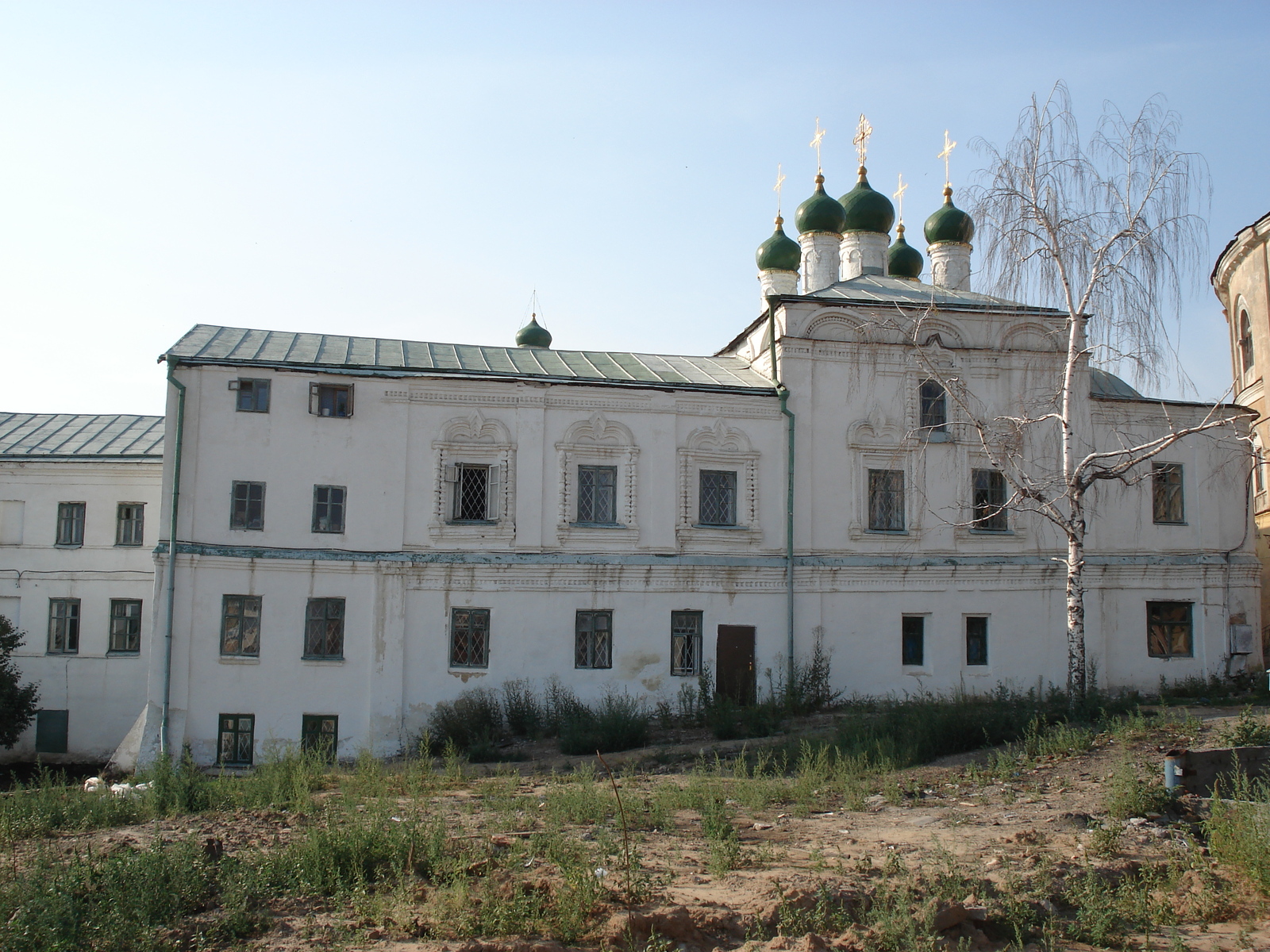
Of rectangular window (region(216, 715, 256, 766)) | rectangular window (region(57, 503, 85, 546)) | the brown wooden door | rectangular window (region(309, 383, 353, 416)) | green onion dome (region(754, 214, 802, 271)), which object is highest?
green onion dome (region(754, 214, 802, 271))

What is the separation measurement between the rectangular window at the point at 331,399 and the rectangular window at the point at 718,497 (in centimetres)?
603

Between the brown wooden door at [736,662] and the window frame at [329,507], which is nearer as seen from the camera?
the window frame at [329,507]

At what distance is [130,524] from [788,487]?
44.4 ft

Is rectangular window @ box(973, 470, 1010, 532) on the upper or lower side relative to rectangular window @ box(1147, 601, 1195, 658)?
upper

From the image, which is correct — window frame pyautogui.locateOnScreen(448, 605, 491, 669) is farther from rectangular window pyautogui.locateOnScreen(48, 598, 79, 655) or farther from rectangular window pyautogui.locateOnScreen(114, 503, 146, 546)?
rectangular window pyautogui.locateOnScreen(48, 598, 79, 655)

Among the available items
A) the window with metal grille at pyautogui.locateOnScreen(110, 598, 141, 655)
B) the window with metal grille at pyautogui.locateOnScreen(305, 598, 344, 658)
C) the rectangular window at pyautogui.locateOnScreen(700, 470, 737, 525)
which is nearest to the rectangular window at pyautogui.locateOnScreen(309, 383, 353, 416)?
the window with metal grille at pyautogui.locateOnScreen(305, 598, 344, 658)

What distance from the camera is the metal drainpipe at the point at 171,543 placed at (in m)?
15.8

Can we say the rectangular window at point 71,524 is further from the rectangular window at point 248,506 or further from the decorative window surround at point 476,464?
the decorative window surround at point 476,464

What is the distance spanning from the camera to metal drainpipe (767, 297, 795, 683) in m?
17.8

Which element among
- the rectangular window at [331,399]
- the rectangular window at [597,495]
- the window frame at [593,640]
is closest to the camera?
the rectangular window at [331,399]

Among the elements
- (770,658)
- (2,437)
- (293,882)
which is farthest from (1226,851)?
(2,437)

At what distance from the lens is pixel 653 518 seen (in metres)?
17.7

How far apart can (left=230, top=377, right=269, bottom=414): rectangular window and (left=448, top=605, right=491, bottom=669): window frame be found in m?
4.43

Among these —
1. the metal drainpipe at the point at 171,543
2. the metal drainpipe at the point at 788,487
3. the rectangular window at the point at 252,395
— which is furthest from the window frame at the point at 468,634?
the metal drainpipe at the point at 788,487
